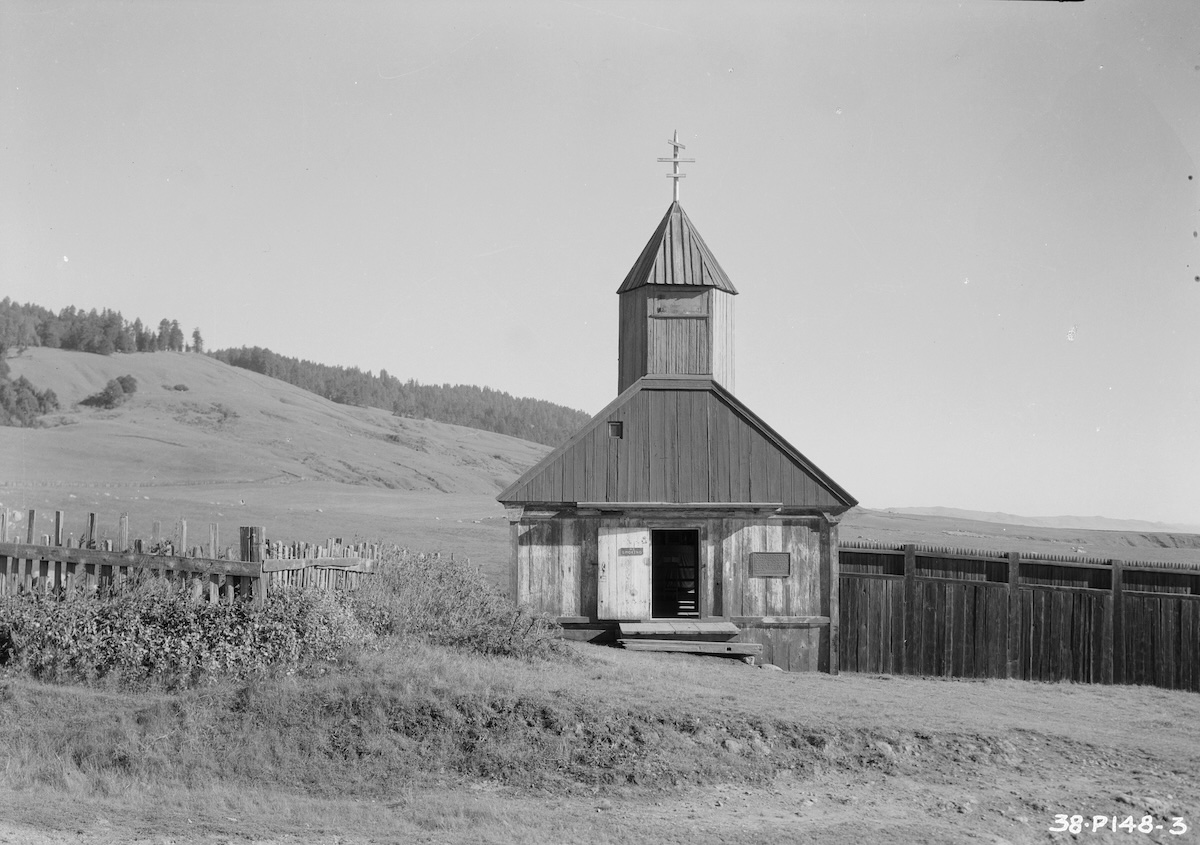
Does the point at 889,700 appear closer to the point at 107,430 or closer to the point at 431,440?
the point at 107,430

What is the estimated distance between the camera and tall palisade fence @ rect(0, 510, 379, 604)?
1623 centimetres

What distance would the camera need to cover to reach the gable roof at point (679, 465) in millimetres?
24219

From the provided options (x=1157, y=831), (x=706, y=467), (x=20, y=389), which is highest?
(x=20, y=389)

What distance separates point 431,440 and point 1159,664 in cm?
13020

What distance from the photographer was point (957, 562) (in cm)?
2520

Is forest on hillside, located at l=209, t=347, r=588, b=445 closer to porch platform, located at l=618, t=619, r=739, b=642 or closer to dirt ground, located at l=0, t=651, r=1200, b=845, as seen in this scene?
porch platform, located at l=618, t=619, r=739, b=642

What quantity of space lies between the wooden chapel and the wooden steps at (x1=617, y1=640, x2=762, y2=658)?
1.3 inches

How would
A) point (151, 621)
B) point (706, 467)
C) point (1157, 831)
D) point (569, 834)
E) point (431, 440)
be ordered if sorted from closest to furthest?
point (569, 834) < point (1157, 831) < point (151, 621) < point (706, 467) < point (431, 440)

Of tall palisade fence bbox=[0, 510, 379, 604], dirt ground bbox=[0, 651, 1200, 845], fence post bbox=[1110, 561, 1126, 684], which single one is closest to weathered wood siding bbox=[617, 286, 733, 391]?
fence post bbox=[1110, 561, 1126, 684]

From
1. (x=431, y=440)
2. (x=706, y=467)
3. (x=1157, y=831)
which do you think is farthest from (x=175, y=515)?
(x=431, y=440)

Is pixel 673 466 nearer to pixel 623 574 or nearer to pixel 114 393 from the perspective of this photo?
pixel 623 574

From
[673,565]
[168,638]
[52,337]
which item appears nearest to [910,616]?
[673,565]

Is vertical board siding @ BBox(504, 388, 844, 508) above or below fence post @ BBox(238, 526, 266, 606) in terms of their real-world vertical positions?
above

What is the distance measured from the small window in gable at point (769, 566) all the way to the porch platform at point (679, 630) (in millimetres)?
1365
